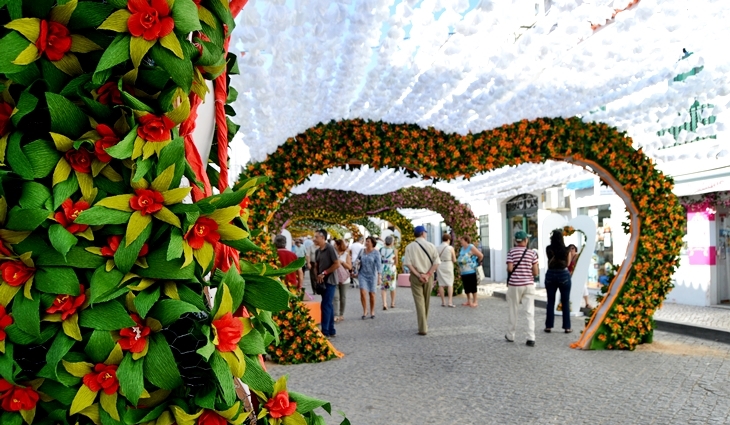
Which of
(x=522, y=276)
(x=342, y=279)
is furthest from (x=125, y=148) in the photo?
(x=342, y=279)

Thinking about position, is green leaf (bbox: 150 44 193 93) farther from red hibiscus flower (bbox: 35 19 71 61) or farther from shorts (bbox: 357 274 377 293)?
shorts (bbox: 357 274 377 293)

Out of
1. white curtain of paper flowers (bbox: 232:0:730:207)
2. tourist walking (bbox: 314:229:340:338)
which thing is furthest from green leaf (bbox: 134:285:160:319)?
tourist walking (bbox: 314:229:340:338)

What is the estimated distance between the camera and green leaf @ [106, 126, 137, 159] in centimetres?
102

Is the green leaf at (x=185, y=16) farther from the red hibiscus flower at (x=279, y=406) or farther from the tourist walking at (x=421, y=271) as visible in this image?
the tourist walking at (x=421, y=271)

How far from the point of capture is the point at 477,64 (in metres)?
6.29

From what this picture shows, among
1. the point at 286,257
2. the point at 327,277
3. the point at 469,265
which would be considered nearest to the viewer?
the point at 327,277

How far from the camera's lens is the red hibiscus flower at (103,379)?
1.08m

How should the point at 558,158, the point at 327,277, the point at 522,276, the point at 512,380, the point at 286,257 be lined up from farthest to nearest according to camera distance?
1. the point at 286,257
2. the point at 327,277
3. the point at 522,276
4. the point at 558,158
5. the point at 512,380

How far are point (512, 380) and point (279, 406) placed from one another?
618 cm

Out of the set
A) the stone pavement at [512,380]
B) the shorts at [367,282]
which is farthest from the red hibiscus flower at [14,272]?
the shorts at [367,282]

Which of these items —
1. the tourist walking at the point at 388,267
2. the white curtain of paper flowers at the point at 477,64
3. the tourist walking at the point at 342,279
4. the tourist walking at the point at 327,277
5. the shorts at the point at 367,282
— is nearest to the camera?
the white curtain of paper flowers at the point at 477,64

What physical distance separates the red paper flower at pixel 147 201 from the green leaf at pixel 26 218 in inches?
5.3

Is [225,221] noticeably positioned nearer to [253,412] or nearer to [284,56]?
[253,412]

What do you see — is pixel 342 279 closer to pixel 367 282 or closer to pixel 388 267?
pixel 367 282
